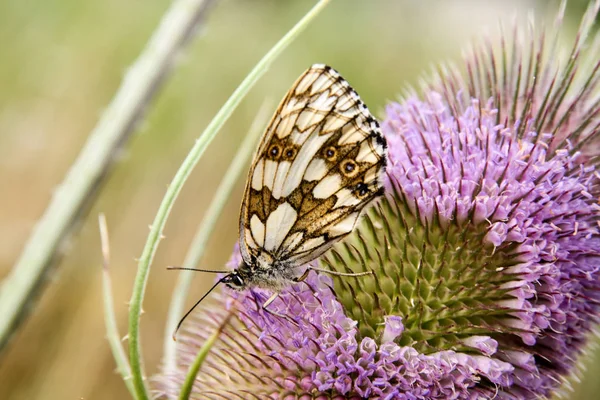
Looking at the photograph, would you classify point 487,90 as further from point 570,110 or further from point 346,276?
point 346,276

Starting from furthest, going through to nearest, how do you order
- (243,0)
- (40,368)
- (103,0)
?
(243,0), (103,0), (40,368)

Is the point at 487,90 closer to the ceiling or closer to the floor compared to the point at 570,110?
closer to the ceiling

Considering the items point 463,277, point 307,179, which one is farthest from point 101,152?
point 463,277

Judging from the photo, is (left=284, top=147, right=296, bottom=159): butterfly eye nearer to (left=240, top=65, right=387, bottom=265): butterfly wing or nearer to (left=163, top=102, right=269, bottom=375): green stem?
(left=240, top=65, right=387, bottom=265): butterfly wing

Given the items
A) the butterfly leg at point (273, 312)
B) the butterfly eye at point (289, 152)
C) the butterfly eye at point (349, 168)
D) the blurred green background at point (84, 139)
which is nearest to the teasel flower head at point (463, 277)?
the butterfly leg at point (273, 312)

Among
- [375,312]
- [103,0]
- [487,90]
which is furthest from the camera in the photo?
[103,0]

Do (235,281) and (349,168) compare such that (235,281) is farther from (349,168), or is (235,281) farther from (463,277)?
(463,277)

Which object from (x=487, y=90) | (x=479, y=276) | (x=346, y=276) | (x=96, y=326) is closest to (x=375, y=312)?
(x=346, y=276)
